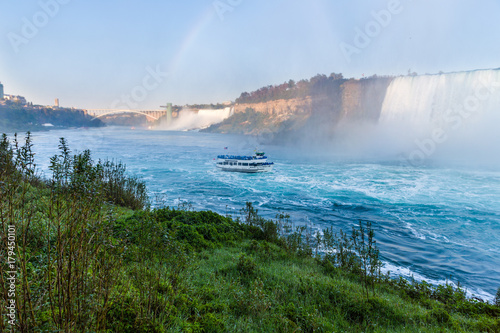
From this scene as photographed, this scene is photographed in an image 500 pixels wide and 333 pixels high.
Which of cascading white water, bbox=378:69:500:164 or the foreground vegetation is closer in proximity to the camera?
the foreground vegetation

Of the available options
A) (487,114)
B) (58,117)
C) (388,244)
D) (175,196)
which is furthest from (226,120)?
(388,244)

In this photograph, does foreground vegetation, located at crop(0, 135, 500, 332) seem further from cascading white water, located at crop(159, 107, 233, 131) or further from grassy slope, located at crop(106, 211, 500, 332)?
cascading white water, located at crop(159, 107, 233, 131)

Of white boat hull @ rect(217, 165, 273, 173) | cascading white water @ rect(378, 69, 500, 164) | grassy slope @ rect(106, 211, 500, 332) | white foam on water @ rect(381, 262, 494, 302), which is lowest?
white foam on water @ rect(381, 262, 494, 302)

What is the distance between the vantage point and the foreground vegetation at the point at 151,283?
247 centimetres

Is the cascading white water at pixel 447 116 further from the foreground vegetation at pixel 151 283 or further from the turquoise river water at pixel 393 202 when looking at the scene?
the foreground vegetation at pixel 151 283

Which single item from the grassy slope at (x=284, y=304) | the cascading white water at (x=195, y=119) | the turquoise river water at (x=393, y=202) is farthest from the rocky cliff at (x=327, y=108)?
the grassy slope at (x=284, y=304)

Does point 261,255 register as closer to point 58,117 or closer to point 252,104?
point 252,104

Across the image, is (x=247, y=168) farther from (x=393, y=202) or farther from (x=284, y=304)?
(x=284, y=304)

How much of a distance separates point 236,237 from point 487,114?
6585 cm

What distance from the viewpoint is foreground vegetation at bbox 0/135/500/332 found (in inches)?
97.2

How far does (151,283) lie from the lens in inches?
142

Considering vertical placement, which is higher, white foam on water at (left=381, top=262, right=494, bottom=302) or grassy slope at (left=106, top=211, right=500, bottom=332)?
grassy slope at (left=106, top=211, right=500, bottom=332)

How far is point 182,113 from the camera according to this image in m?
172

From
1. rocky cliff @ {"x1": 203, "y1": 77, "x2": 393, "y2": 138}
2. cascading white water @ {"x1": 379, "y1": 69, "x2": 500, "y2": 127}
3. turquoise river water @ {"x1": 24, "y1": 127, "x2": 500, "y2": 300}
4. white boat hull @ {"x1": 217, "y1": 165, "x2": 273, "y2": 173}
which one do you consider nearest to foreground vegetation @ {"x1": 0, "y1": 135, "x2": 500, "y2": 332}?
turquoise river water @ {"x1": 24, "y1": 127, "x2": 500, "y2": 300}
